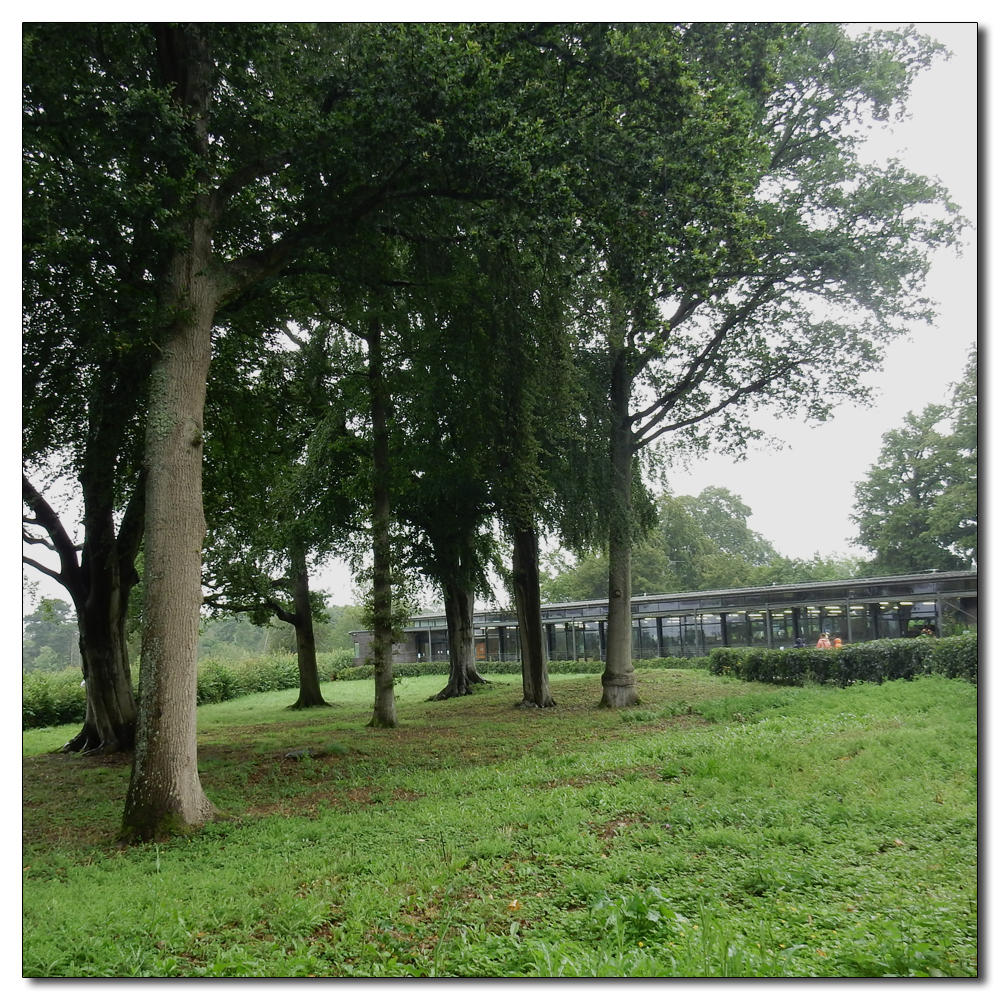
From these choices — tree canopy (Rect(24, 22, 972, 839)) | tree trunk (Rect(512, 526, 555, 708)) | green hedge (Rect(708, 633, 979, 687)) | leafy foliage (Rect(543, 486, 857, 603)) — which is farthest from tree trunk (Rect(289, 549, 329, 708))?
leafy foliage (Rect(543, 486, 857, 603))

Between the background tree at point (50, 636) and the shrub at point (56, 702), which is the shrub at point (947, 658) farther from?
the shrub at point (56, 702)

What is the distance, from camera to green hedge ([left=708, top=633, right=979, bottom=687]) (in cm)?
1104

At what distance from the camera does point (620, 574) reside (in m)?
14.2

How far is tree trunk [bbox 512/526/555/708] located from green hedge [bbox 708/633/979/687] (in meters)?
5.78

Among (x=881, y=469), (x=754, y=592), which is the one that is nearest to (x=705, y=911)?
(x=881, y=469)

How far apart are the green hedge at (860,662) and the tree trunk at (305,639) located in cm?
1235

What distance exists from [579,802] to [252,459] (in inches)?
300

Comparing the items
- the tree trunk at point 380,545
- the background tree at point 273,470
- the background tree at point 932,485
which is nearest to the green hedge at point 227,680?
the background tree at point 273,470

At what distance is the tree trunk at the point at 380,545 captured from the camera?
488 inches

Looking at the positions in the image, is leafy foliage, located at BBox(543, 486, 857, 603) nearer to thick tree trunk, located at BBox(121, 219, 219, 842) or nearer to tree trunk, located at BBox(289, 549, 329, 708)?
tree trunk, located at BBox(289, 549, 329, 708)

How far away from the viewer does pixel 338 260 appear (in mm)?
8383

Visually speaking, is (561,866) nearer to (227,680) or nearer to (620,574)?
(620,574)

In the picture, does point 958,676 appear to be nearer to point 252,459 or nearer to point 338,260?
point 338,260

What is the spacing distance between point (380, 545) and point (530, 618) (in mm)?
5074
